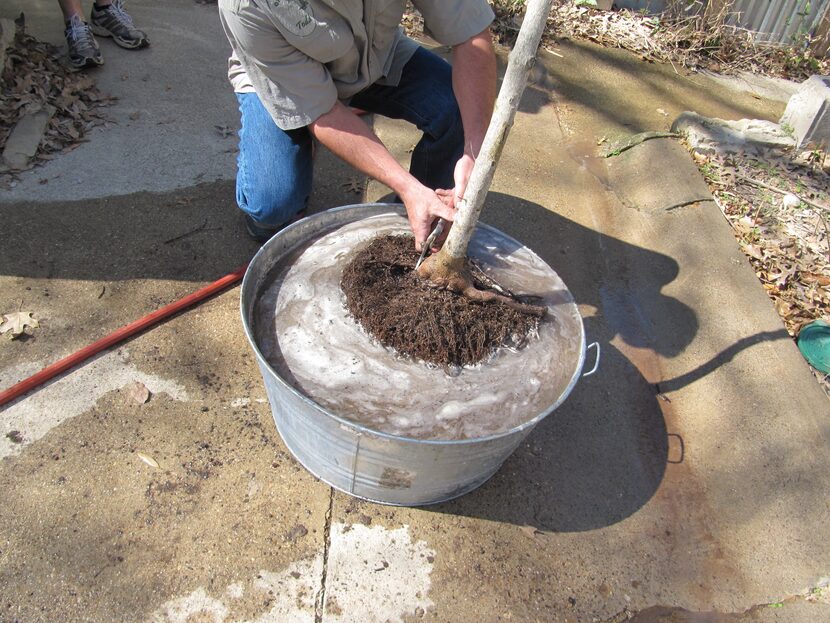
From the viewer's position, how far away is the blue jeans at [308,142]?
7.93 ft

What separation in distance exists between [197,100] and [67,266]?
148 cm

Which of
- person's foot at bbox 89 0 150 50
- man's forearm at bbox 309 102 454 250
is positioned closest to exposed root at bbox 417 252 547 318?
man's forearm at bbox 309 102 454 250

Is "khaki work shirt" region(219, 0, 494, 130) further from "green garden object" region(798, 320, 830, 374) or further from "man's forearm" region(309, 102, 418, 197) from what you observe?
"green garden object" region(798, 320, 830, 374)

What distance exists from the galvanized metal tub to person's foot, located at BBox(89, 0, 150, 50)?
2587 millimetres

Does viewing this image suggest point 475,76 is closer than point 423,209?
No

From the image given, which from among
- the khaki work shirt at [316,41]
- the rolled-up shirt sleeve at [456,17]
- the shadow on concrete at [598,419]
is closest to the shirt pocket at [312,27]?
the khaki work shirt at [316,41]

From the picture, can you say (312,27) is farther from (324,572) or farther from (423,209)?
(324,572)

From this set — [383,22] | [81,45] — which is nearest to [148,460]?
[383,22]

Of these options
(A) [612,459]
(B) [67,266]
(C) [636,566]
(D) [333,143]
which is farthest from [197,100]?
(C) [636,566]

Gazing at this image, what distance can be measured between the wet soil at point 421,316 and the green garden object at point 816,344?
159cm

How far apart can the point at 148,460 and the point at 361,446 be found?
842 mm

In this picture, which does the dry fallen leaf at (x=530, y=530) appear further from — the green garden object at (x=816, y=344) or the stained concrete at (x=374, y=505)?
the green garden object at (x=816, y=344)

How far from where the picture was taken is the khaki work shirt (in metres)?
1.95

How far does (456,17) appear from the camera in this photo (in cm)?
229
